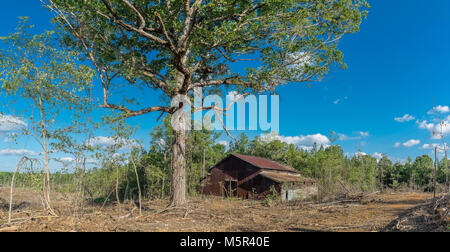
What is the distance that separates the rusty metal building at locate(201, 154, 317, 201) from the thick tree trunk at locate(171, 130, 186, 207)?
35.6 ft

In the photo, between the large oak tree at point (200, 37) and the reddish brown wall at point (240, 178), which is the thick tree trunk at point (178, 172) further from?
the reddish brown wall at point (240, 178)

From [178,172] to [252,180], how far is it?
47.4 feet

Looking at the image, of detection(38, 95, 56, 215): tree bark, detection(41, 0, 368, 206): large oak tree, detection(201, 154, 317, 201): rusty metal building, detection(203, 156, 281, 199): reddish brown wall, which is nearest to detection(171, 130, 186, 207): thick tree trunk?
detection(41, 0, 368, 206): large oak tree

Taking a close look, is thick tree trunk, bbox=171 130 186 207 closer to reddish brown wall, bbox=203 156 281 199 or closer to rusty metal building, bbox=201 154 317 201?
rusty metal building, bbox=201 154 317 201

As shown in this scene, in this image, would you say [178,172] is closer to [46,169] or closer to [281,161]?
[46,169]

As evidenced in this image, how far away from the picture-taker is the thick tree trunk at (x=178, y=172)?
39.4ft

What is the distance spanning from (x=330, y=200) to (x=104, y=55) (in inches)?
531

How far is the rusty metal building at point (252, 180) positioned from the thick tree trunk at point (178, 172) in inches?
427

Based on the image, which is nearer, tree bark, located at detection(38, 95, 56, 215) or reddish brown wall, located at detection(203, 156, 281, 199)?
tree bark, located at detection(38, 95, 56, 215)

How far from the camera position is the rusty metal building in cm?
2330

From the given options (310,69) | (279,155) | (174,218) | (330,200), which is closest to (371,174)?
(279,155)
